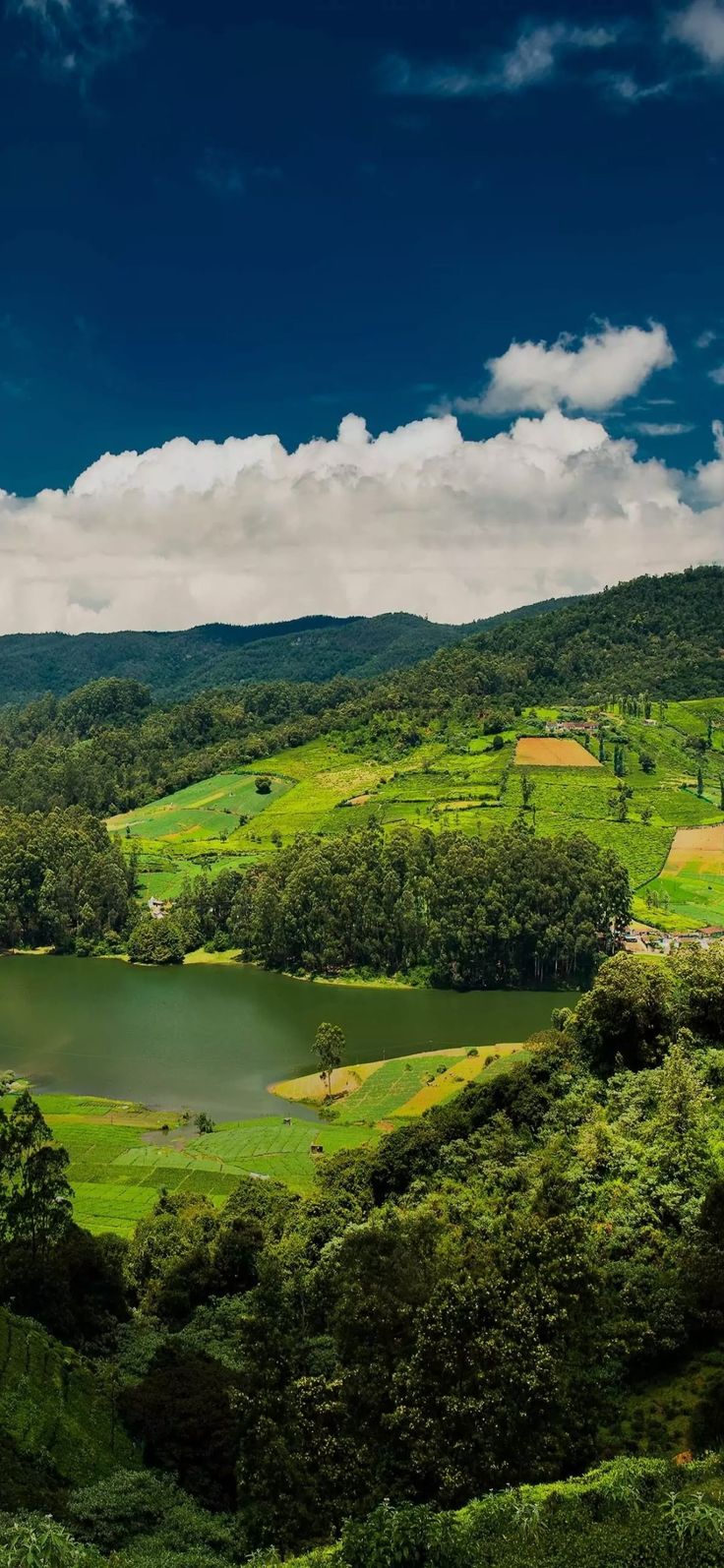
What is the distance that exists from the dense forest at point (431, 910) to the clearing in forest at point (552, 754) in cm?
3519

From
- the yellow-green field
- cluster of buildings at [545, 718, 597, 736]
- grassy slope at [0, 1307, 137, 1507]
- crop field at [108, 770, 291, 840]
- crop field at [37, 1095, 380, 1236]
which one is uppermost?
cluster of buildings at [545, 718, 597, 736]

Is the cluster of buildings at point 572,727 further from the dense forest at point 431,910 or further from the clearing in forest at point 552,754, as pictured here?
the dense forest at point 431,910

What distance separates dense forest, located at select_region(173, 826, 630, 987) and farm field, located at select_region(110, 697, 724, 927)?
9130mm

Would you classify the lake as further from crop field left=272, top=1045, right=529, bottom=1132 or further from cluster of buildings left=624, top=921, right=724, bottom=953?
cluster of buildings left=624, top=921, right=724, bottom=953

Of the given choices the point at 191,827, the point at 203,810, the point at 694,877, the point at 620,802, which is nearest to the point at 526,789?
the point at 620,802

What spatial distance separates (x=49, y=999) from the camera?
262ft

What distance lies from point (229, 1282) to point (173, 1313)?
1895mm

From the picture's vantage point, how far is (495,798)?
120062 mm

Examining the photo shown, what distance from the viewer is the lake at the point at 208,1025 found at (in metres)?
60.1

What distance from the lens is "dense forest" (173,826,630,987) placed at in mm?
82938

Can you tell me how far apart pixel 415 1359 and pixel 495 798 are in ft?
343

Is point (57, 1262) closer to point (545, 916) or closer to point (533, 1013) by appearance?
point (533, 1013)

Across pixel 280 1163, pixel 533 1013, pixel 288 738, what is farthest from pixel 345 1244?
pixel 288 738

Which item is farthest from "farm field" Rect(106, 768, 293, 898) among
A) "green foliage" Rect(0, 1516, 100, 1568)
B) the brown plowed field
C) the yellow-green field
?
"green foliage" Rect(0, 1516, 100, 1568)
